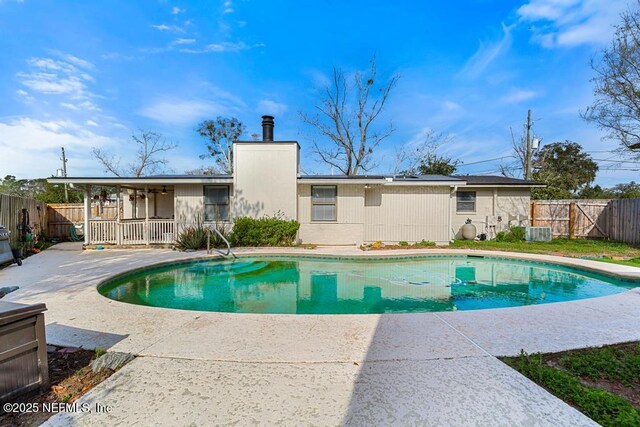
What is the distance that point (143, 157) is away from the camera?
26.7 meters

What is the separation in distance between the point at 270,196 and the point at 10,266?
7967 millimetres

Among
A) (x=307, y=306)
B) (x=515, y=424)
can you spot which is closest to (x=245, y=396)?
(x=515, y=424)

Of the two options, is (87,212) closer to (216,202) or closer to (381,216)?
A: (216,202)

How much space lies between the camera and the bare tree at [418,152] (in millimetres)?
24656

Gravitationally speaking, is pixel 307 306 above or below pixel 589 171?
below

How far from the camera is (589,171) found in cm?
2978

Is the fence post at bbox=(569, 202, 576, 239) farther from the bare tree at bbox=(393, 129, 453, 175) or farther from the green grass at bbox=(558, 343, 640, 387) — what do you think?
the green grass at bbox=(558, 343, 640, 387)

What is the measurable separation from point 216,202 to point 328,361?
1110 centimetres

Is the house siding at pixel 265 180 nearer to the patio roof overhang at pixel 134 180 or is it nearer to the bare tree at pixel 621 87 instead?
the patio roof overhang at pixel 134 180

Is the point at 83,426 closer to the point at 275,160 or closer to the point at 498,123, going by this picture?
the point at 275,160

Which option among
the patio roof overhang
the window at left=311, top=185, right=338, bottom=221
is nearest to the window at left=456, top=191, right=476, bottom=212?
the window at left=311, top=185, right=338, bottom=221

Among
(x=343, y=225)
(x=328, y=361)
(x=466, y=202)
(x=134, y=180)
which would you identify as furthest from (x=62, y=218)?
(x=466, y=202)

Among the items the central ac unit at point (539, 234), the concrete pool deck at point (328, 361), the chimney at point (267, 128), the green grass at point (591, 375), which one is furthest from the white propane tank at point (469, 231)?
the green grass at point (591, 375)

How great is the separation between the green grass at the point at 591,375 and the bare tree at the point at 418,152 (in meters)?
23.6
